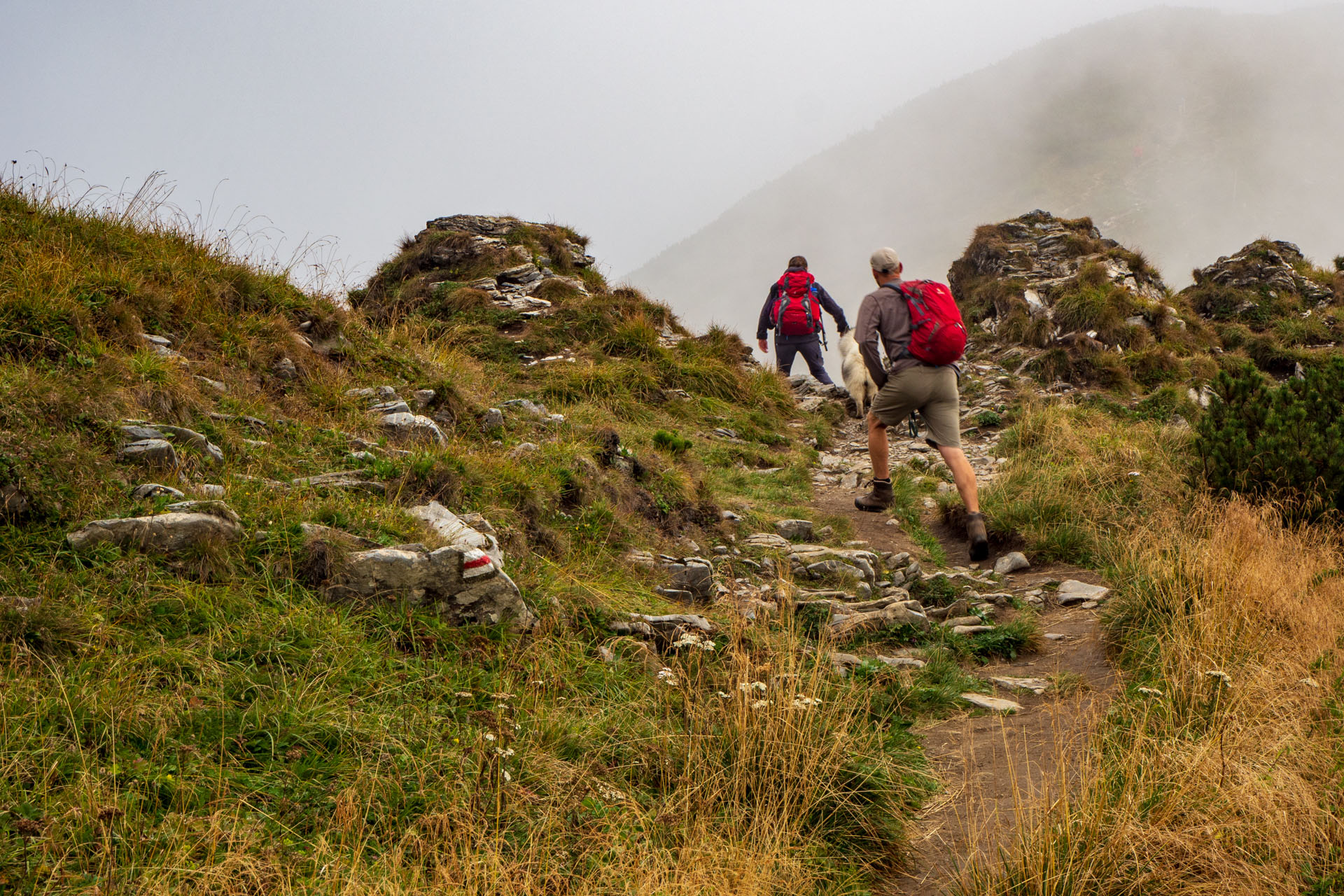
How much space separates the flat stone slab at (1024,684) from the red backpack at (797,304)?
946 cm

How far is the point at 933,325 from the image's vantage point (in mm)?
6660

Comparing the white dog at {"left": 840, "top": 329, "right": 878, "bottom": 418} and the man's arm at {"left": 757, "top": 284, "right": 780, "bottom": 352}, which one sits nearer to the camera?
the white dog at {"left": 840, "top": 329, "right": 878, "bottom": 418}

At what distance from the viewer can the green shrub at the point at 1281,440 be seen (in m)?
5.52

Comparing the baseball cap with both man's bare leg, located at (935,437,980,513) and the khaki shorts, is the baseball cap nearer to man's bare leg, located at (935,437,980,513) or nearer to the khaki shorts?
the khaki shorts

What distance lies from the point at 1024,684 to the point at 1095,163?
149 metres

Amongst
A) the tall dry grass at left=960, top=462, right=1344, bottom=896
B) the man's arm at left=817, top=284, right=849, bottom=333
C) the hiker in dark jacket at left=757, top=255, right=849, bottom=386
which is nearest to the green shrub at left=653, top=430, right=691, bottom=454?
the tall dry grass at left=960, top=462, right=1344, bottom=896

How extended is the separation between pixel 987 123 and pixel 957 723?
18398 centimetres

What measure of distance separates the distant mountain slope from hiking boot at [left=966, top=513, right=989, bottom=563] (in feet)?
268

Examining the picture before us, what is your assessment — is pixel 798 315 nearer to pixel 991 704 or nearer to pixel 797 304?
pixel 797 304

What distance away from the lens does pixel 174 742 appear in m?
2.44

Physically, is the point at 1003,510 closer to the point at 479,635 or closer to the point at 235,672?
the point at 479,635

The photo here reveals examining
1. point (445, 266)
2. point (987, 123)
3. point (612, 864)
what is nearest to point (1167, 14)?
point (987, 123)

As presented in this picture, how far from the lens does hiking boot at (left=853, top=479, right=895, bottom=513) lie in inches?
305

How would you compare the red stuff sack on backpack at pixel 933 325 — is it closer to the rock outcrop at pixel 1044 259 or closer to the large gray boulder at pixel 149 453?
the large gray boulder at pixel 149 453
